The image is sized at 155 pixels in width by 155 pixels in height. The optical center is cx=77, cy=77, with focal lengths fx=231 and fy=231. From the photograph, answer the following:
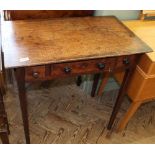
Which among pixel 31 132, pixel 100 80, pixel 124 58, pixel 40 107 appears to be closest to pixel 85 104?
pixel 100 80

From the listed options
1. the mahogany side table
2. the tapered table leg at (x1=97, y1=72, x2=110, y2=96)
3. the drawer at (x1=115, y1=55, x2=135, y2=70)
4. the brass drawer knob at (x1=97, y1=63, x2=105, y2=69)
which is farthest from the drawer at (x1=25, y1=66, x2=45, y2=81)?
the tapered table leg at (x1=97, y1=72, x2=110, y2=96)

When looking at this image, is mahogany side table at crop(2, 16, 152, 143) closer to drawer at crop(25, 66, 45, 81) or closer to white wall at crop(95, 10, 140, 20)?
drawer at crop(25, 66, 45, 81)

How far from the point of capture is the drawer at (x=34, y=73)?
3.34 feet

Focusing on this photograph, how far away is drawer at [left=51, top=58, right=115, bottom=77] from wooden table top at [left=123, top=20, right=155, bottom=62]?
363mm

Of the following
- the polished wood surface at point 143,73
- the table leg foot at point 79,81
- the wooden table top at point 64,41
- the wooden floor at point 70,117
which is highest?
the wooden table top at point 64,41

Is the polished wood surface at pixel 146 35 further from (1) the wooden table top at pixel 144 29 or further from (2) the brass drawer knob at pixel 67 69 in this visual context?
(2) the brass drawer knob at pixel 67 69

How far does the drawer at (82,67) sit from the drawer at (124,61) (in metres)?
0.03

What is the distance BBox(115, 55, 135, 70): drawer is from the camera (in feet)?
3.81

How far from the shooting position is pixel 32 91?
6.12 ft

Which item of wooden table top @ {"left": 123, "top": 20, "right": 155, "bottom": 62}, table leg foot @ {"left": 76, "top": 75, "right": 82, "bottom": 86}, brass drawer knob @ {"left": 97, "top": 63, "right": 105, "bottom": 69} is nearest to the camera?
brass drawer knob @ {"left": 97, "top": 63, "right": 105, "bottom": 69}

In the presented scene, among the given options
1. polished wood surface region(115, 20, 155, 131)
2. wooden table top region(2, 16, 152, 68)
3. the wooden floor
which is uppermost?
wooden table top region(2, 16, 152, 68)

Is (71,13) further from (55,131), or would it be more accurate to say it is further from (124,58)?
(55,131)

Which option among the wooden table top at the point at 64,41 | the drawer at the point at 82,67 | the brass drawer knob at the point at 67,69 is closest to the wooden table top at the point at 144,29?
the wooden table top at the point at 64,41

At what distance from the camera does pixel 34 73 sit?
1029 mm
